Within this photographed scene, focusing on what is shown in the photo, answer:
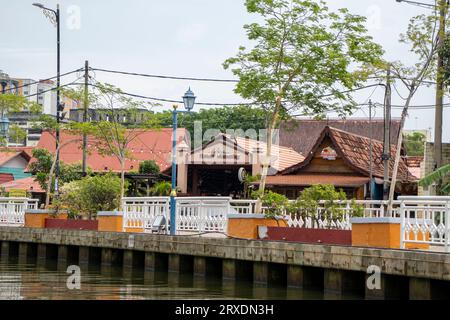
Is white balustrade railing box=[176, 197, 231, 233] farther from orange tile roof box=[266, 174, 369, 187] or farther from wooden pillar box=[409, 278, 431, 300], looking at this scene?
orange tile roof box=[266, 174, 369, 187]

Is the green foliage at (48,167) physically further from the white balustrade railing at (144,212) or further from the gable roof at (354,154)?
the white balustrade railing at (144,212)

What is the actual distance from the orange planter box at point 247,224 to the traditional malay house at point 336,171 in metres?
14.4

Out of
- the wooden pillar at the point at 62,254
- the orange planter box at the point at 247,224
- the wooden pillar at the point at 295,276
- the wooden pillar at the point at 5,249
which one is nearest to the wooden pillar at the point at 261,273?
the wooden pillar at the point at 295,276

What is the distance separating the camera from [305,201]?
85.5 feet

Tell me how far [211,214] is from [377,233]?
308 inches

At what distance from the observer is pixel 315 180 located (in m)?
41.3

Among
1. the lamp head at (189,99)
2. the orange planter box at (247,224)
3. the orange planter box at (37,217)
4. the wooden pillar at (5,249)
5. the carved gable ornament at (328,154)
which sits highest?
the lamp head at (189,99)

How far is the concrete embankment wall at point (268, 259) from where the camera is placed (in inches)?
762

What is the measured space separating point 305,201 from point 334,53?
5.84 meters

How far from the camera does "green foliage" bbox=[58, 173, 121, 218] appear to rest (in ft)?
120

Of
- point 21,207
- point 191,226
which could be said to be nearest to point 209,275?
point 191,226

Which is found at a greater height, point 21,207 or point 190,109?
point 190,109

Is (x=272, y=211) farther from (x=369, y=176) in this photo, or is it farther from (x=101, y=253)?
(x=369, y=176)

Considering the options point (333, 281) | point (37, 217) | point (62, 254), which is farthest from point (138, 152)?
point (333, 281)
